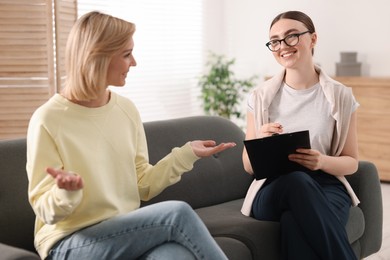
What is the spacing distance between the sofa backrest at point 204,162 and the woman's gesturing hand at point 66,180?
980mm

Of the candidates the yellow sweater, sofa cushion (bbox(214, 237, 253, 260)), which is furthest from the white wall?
the yellow sweater

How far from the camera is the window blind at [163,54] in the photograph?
5832mm

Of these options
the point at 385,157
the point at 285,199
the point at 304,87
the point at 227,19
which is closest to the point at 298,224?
the point at 285,199

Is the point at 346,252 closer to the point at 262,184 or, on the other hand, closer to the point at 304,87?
the point at 262,184

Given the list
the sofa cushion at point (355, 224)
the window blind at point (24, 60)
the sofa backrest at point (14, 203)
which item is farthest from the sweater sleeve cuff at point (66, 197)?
the window blind at point (24, 60)

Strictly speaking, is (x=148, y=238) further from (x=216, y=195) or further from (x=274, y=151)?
(x=216, y=195)

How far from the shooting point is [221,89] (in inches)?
251

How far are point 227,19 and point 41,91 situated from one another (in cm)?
311

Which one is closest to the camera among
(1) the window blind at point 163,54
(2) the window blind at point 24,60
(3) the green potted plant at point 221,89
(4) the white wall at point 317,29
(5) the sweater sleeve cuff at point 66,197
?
(5) the sweater sleeve cuff at point 66,197

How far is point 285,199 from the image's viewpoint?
2713 millimetres

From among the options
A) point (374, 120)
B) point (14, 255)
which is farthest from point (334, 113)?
point (374, 120)

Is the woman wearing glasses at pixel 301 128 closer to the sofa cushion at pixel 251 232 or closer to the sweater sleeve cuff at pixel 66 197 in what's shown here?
the sofa cushion at pixel 251 232

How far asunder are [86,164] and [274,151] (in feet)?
2.69

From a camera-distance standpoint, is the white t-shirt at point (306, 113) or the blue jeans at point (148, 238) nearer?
the blue jeans at point (148, 238)
